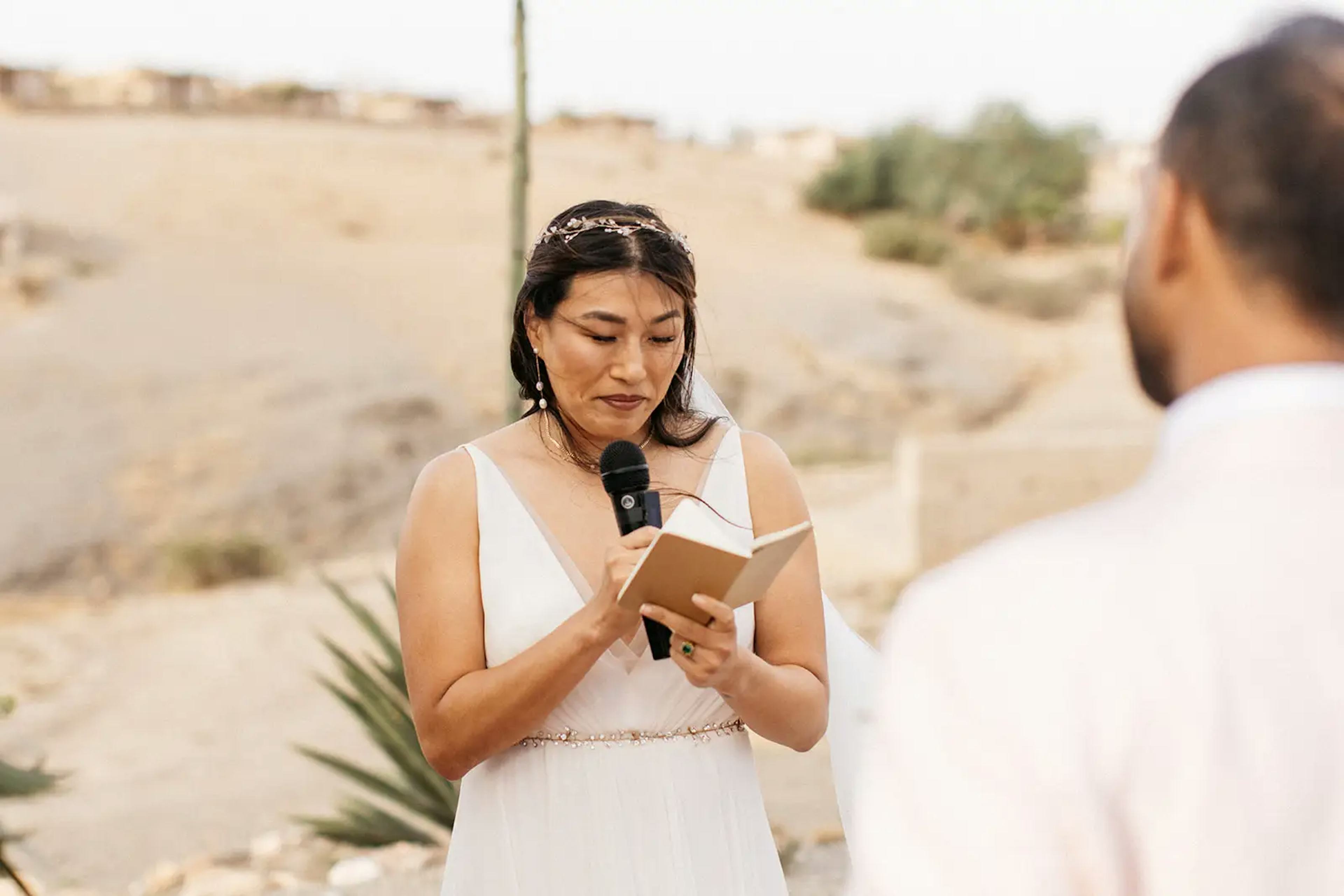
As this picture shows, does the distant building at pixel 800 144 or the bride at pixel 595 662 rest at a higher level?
the distant building at pixel 800 144

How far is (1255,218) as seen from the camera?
0.93 metres

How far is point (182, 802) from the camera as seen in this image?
880 centimetres

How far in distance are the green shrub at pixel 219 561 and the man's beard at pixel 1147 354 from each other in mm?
15147

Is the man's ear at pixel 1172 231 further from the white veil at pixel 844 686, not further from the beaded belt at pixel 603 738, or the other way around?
the white veil at pixel 844 686

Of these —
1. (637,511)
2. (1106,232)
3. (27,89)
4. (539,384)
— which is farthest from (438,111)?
(637,511)

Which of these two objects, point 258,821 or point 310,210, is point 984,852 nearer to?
point 258,821

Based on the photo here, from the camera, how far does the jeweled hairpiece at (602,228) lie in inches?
103

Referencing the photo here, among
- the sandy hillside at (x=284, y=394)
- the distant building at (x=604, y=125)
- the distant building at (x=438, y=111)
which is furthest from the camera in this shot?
the distant building at (x=604, y=125)

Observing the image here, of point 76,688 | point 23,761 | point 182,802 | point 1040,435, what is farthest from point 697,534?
point 1040,435

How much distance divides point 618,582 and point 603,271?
739 mm

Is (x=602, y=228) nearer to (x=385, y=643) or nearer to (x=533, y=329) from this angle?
(x=533, y=329)

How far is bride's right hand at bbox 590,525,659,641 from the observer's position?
202cm

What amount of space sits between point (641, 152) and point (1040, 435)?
94.6 ft

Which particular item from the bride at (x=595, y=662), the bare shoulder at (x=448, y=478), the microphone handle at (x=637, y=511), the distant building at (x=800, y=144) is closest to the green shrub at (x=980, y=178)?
the distant building at (x=800, y=144)
